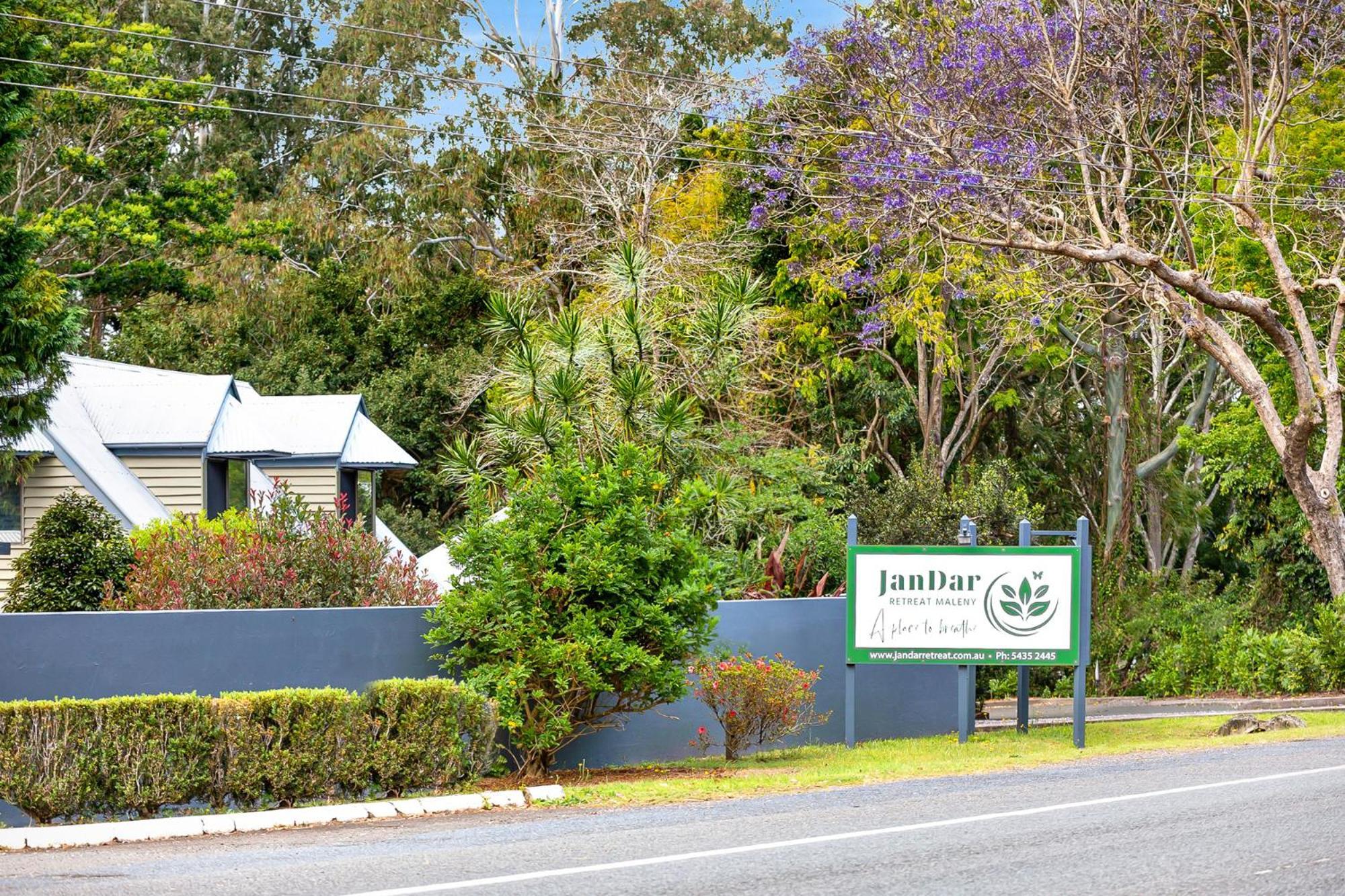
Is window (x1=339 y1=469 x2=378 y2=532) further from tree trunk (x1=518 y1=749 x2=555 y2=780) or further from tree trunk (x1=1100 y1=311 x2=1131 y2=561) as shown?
tree trunk (x1=1100 y1=311 x2=1131 y2=561)

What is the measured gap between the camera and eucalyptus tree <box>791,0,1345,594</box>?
23062 millimetres

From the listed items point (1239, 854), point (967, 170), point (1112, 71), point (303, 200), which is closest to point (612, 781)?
point (1239, 854)

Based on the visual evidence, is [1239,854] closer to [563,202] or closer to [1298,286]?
[1298,286]

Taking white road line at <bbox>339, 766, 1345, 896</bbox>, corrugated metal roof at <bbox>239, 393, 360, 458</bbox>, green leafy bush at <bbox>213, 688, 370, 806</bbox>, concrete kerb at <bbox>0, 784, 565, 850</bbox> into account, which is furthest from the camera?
corrugated metal roof at <bbox>239, 393, 360, 458</bbox>

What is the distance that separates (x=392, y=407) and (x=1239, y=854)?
108ft

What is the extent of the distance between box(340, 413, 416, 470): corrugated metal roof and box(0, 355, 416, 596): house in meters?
0.02

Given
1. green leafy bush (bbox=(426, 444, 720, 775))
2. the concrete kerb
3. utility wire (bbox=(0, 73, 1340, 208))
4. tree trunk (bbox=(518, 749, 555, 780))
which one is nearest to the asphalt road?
the concrete kerb

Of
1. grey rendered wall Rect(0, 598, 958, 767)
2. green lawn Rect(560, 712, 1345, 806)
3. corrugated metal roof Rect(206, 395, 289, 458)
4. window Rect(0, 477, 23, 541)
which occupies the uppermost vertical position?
corrugated metal roof Rect(206, 395, 289, 458)

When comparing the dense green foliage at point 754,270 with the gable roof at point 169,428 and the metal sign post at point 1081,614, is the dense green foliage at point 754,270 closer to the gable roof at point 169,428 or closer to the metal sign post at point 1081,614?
the gable roof at point 169,428

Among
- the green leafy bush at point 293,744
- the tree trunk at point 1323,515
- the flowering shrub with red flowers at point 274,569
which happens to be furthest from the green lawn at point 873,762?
the tree trunk at point 1323,515

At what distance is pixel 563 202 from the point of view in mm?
40156

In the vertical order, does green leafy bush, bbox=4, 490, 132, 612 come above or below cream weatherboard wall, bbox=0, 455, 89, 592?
below

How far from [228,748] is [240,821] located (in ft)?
2.23

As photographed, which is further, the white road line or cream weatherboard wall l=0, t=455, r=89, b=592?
cream weatherboard wall l=0, t=455, r=89, b=592
